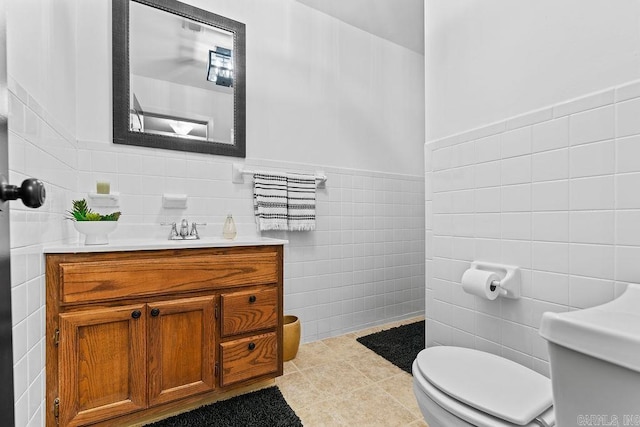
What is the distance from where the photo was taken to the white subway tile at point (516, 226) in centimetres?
120

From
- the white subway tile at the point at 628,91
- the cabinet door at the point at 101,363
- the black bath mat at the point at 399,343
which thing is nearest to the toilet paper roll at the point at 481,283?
the white subway tile at the point at 628,91

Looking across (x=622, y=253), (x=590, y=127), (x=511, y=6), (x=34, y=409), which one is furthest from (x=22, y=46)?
(x=622, y=253)

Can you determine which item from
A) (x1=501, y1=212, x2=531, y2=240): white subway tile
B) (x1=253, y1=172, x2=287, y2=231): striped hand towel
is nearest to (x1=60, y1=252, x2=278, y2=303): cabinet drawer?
(x1=253, y1=172, x2=287, y2=231): striped hand towel

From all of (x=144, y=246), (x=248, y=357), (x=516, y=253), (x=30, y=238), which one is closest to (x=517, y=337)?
(x=516, y=253)

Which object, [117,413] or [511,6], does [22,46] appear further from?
[511,6]

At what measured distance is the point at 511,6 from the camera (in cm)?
125

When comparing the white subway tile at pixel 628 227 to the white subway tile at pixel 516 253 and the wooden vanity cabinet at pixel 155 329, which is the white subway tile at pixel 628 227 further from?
the wooden vanity cabinet at pixel 155 329

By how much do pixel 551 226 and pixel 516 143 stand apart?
34cm

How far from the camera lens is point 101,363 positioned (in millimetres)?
1263

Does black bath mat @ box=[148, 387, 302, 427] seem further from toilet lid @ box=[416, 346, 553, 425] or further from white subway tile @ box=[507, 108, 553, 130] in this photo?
white subway tile @ box=[507, 108, 553, 130]

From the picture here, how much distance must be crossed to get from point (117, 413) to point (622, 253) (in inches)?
76.1

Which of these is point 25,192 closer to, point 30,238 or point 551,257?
point 30,238

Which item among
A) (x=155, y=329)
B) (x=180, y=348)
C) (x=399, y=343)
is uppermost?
(x=155, y=329)

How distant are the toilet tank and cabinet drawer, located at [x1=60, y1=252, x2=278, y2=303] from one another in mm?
1259
